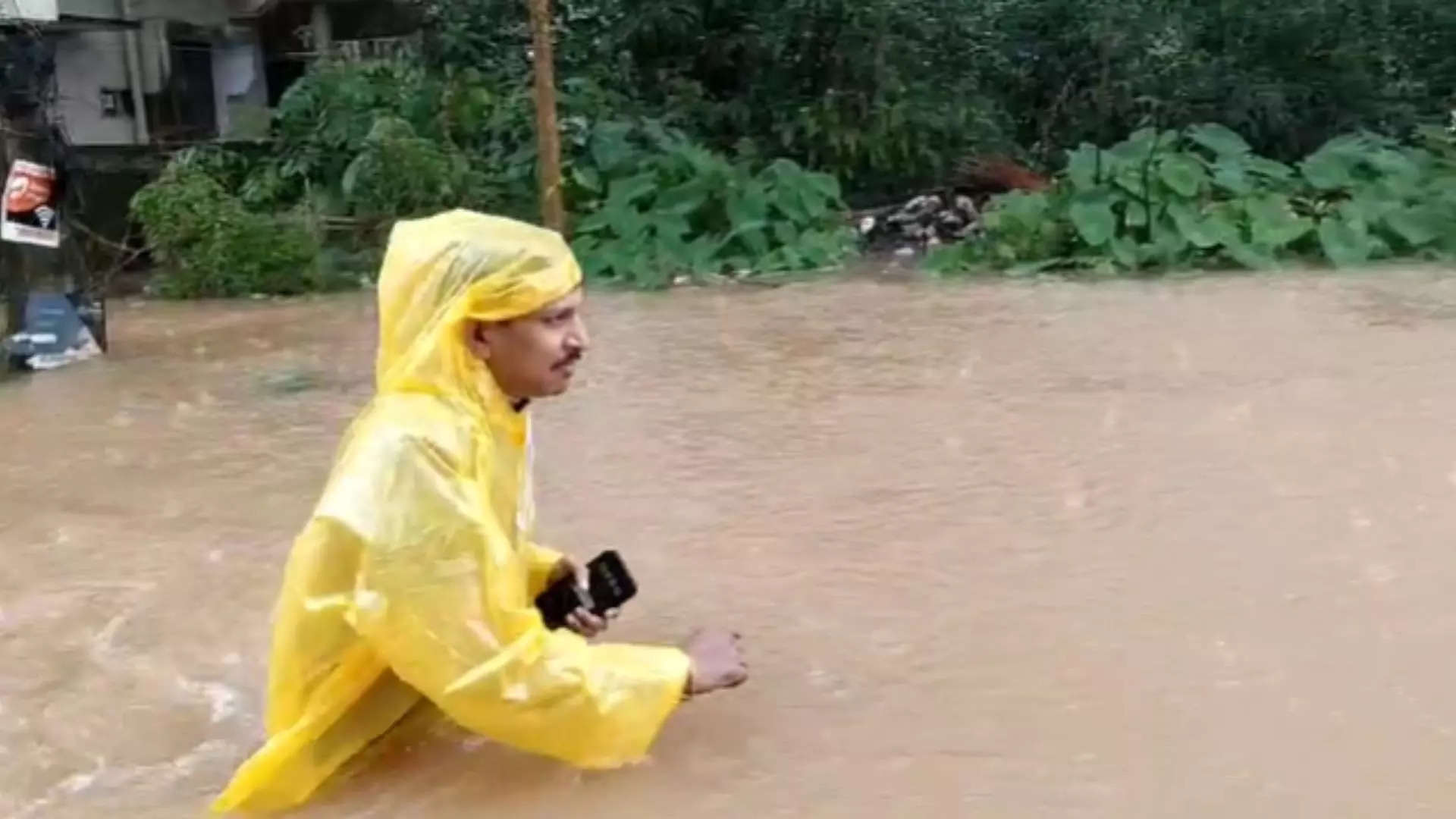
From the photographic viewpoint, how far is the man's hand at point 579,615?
3090 millimetres

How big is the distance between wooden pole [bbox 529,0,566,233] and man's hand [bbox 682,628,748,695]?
771 cm

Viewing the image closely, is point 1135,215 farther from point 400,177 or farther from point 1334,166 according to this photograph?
point 400,177

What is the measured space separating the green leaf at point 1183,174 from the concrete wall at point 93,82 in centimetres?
802

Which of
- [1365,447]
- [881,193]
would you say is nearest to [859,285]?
[881,193]

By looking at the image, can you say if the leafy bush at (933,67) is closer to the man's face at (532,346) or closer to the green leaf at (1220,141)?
the green leaf at (1220,141)

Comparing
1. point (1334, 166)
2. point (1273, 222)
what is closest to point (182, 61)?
point (1334, 166)

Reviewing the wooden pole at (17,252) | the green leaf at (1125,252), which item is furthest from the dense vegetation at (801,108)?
the wooden pole at (17,252)

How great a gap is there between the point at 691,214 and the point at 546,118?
1068 mm

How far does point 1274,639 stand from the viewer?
3518 millimetres

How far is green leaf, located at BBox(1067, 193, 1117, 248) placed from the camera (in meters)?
9.89

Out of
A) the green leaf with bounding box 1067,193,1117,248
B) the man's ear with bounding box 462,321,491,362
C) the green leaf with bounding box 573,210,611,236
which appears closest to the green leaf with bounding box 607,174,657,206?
the green leaf with bounding box 573,210,611,236

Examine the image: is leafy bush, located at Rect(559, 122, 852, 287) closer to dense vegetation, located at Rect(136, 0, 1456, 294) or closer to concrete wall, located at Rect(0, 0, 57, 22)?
dense vegetation, located at Rect(136, 0, 1456, 294)

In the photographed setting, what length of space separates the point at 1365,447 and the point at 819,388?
6.72 ft

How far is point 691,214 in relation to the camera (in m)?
11.2
